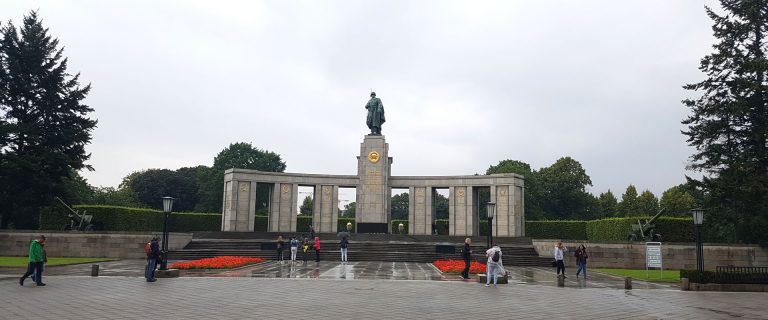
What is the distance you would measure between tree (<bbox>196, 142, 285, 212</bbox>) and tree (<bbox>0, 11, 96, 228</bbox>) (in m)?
30.7

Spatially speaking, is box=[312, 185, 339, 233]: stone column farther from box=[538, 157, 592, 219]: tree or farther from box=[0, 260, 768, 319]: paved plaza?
box=[538, 157, 592, 219]: tree

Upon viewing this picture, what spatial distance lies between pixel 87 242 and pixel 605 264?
31252 millimetres

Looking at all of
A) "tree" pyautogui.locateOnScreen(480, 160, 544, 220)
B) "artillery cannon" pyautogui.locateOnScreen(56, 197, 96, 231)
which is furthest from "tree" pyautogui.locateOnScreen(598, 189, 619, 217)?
"artillery cannon" pyautogui.locateOnScreen(56, 197, 96, 231)

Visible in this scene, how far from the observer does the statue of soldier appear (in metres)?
47.8

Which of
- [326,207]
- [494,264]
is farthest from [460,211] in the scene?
[494,264]

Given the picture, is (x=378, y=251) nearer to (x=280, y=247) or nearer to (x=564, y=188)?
(x=280, y=247)

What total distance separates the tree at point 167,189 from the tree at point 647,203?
215 feet

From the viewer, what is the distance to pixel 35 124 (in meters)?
35.3

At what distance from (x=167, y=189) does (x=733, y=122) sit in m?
71.6

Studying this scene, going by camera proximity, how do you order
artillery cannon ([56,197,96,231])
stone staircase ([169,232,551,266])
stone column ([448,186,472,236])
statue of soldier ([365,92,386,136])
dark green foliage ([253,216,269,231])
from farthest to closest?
dark green foliage ([253,216,269,231]), statue of soldier ([365,92,386,136]), stone column ([448,186,472,236]), artillery cannon ([56,197,96,231]), stone staircase ([169,232,551,266])

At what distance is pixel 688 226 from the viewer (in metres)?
33.5

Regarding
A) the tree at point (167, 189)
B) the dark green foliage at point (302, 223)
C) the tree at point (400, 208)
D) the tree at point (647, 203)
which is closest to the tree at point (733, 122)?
the dark green foliage at point (302, 223)

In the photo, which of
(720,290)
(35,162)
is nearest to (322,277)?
(720,290)

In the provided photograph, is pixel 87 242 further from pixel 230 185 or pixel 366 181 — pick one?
pixel 366 181
